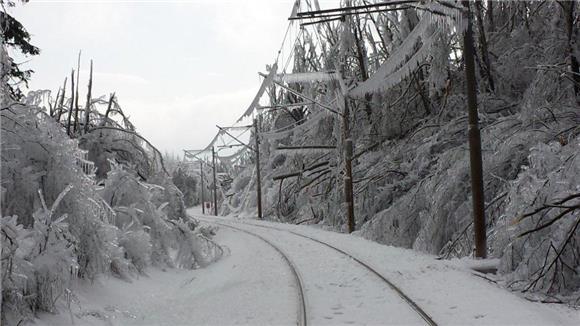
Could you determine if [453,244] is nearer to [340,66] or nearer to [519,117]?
[519,117]

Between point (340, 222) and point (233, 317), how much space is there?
18.0 meters

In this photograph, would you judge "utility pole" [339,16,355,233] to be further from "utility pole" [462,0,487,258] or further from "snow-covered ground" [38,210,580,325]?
"utility pole" [462,0,487,258]

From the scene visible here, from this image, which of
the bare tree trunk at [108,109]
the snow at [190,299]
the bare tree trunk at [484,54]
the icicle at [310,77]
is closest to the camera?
the snow at [190,299]

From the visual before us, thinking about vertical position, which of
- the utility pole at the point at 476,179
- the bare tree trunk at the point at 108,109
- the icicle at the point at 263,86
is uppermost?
the icicle at the point at 263,86

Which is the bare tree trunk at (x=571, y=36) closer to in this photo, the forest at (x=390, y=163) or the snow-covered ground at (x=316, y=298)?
the forest at (x=390, y=163)

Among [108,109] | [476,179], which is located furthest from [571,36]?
[108,109]

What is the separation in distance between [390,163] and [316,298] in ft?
43.9

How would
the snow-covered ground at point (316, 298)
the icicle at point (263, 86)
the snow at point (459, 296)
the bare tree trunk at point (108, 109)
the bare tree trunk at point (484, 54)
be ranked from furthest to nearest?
the bare tree trunk at point (484, 54)
the icicle at point (263, 86)
the bare tree trunk at point (108, 109)
the snow-covered ground at point (316, 298)
the snow at point (459, 296)

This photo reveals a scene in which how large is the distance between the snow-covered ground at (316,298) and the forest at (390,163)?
0.52 metres

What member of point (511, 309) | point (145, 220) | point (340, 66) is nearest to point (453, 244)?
point (511, 309)

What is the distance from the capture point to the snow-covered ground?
7.08m

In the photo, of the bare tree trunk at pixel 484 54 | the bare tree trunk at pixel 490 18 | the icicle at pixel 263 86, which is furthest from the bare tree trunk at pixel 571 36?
the icicle at pixel 263 86

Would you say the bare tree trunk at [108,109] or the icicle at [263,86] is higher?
the icicle at [263,86]

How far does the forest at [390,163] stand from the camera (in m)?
7.66
